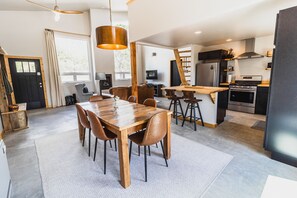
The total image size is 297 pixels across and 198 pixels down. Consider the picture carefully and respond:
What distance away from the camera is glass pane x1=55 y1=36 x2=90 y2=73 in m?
6.56

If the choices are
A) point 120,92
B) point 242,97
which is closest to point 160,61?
point 120,92

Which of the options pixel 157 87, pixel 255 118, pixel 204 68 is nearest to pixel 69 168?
pixel 255 118

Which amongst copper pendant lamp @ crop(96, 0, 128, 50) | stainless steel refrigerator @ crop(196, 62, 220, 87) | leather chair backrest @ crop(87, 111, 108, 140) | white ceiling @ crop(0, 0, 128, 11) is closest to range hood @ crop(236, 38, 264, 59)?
stainless steel refrigerator @ crop(196, 62, 220, 87)

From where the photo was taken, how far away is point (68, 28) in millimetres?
6523

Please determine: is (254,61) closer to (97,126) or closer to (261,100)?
(261,100)

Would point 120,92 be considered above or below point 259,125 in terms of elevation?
above

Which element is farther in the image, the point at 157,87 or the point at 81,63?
the point at 157,87

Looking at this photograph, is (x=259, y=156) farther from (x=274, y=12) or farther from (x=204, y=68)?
(x=204, y=68)

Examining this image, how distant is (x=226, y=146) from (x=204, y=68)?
3448 mm

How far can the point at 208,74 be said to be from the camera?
209 inches

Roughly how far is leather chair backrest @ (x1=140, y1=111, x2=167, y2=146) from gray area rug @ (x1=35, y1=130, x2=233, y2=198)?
535 millimetres

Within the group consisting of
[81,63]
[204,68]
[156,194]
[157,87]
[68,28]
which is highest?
[68,28]

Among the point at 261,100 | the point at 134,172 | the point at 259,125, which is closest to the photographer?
the point at 134,172

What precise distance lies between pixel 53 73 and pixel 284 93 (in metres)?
7.45
